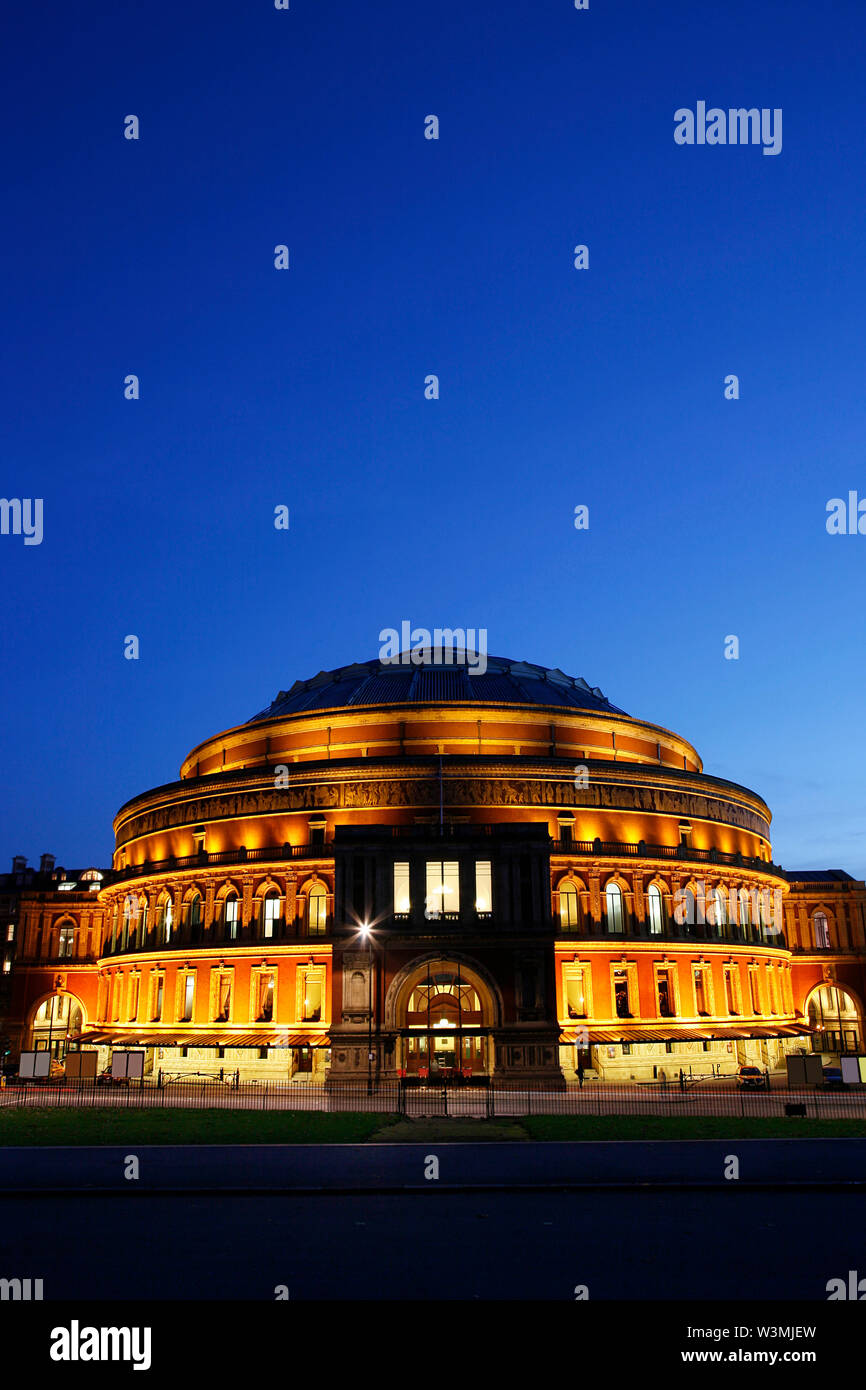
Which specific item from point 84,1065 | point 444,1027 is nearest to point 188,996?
point 84,1065

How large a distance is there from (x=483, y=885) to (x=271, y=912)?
14357 mm

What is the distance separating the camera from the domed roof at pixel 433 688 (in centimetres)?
7056

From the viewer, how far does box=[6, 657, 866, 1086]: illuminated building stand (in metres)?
50.2

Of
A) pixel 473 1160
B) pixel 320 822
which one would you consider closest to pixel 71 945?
pixel 320 822

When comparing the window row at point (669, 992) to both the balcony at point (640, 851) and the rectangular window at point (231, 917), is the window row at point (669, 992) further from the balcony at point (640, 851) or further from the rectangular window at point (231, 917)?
the rectangular window at point (231, 917)

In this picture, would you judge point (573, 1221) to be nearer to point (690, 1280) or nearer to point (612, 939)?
point (690, 1280)

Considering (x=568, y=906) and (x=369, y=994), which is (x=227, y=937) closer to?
(x=369, y=994)

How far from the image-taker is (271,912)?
59562mm

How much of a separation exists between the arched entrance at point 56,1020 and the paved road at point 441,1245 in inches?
2898

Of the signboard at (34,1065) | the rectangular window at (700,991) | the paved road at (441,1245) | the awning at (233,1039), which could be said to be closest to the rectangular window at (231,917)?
the awning at (233,1039)

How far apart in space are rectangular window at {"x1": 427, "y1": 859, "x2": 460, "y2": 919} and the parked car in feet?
51.4

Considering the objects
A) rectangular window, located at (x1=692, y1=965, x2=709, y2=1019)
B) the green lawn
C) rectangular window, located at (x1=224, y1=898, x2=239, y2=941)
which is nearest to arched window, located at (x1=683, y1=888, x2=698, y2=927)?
rectangular window, located at (x1=692, y1=965, x2=709, y2=1019)
